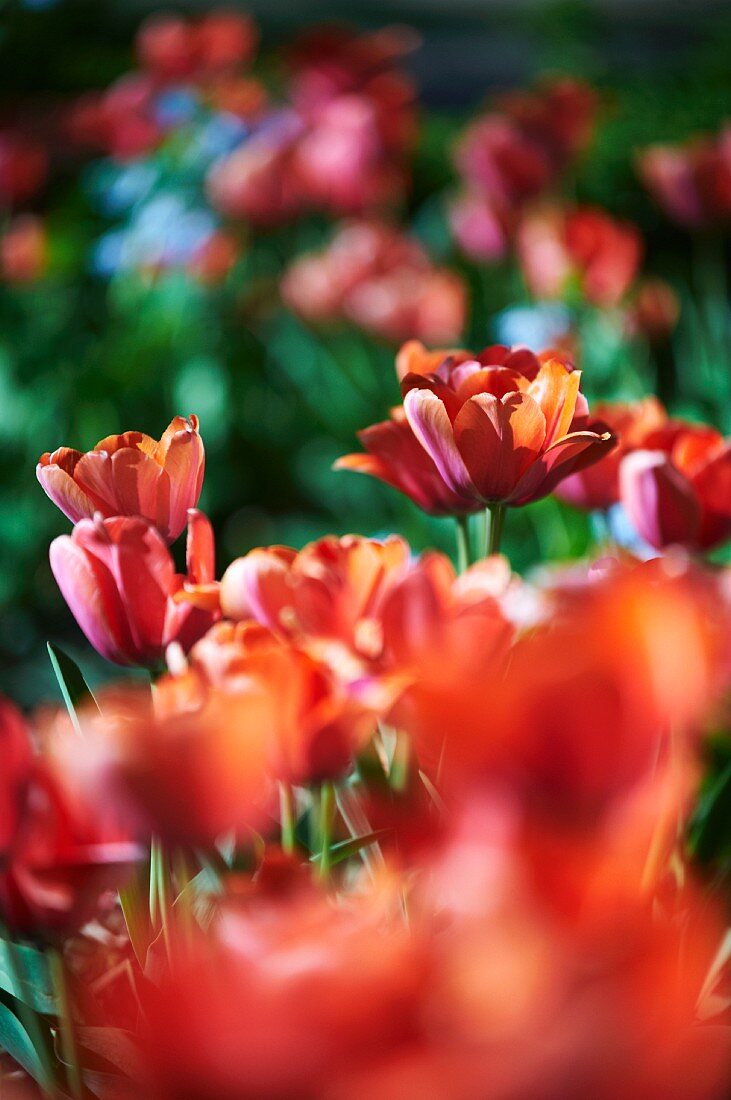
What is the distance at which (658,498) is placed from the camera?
1.19ft

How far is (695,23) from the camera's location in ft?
10.7

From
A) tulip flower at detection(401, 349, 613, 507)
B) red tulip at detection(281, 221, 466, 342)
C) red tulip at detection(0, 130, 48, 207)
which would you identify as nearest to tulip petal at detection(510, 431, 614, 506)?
tulip flower at detection(401, 349, 613, 507)

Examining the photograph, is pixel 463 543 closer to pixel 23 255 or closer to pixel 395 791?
pixel 395 791

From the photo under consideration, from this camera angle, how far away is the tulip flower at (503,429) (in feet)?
1.01

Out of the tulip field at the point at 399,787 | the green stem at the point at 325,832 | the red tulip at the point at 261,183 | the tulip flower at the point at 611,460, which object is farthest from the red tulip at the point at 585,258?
the green stem at the point at 325,832

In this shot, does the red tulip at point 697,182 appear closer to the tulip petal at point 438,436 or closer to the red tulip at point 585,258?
the red tulip at point 585,258

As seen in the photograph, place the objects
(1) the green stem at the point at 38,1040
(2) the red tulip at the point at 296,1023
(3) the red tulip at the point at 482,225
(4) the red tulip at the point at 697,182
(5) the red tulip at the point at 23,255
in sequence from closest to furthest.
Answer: (2) the red tulip at the point at 296,1023 → (1) the green stem at the point at 38,1040 → (4) the red tulip at the point at 697,182 → (3) the red tulip at the point at 482,225 → (5) the red tulip at the point at 23,255

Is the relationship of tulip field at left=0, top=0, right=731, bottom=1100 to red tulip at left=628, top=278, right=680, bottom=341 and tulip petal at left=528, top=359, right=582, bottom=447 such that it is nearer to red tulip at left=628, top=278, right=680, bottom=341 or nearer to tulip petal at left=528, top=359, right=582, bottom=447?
tulip petal at left=528, top=359, right=582, bottom=447

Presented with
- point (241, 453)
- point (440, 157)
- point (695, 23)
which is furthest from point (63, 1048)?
point (695, 23)

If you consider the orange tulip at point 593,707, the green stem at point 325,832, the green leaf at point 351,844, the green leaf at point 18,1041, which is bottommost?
the green leaf at point 18,1041

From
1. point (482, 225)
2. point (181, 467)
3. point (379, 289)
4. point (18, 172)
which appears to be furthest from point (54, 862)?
point (18, 172)

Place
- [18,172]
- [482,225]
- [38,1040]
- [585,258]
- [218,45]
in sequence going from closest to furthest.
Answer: [38,1040] < [585,258] < [482,225] < [18,172] < [218,45]

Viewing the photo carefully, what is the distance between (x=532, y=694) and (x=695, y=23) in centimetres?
365

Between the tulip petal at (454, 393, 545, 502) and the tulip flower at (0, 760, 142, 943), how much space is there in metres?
0.15
